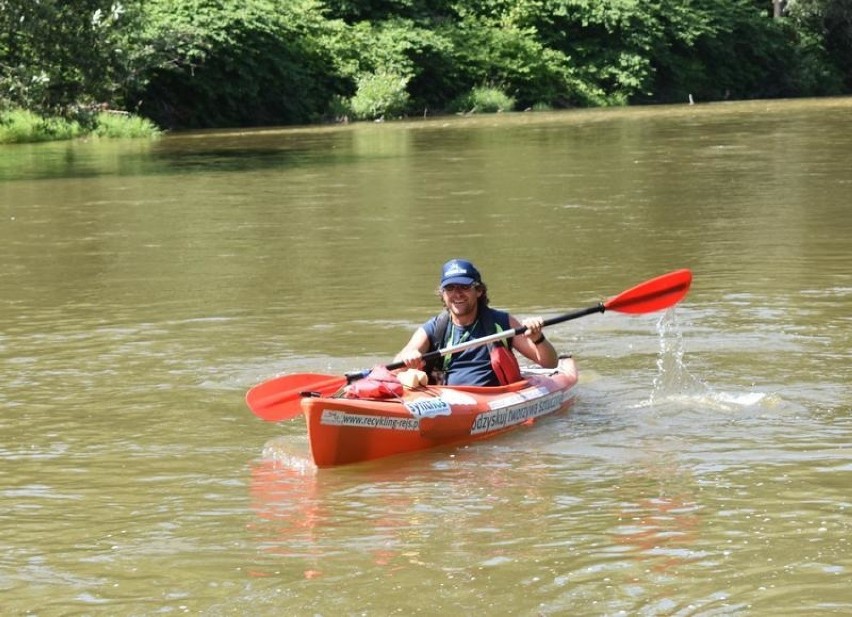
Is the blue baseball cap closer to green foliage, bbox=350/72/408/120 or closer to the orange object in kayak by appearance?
the orange object in kayak

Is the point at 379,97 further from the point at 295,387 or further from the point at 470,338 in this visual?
the point at 295,387

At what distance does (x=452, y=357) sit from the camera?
27.4ft

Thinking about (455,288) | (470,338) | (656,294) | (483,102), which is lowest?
(470,338)

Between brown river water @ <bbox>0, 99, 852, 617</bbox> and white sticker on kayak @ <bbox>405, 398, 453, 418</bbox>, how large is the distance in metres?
0.21

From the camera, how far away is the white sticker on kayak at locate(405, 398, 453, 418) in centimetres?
746

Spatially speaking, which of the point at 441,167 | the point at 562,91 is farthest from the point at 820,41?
the point at 441,167

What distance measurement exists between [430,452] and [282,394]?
33.8 inches

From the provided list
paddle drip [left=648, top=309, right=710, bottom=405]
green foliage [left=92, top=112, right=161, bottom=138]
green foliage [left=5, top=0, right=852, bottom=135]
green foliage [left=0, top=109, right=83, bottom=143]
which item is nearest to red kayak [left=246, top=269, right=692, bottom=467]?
paddle drip [left=648, top=309, right=710, bottom=405]

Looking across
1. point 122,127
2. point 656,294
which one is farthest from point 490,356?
point 122,127

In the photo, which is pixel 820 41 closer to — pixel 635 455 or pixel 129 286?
pixel 129 286

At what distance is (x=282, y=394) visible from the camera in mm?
7840

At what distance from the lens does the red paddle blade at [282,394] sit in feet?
25.6

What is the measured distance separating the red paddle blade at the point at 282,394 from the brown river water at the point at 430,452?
0.58ft

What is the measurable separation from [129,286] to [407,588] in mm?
8127
